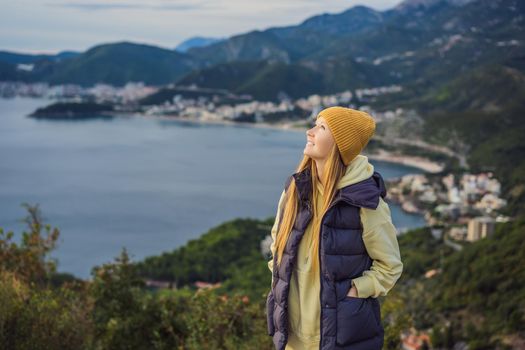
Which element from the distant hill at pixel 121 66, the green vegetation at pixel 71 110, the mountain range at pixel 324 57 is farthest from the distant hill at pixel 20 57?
the green vegetation at pixel 71 110

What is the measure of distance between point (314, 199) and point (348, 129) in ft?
0.46

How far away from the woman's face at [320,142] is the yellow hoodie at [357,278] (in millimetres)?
53

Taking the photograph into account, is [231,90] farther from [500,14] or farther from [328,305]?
[328,305]

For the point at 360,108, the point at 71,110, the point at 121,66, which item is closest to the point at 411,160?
the point at 360,108

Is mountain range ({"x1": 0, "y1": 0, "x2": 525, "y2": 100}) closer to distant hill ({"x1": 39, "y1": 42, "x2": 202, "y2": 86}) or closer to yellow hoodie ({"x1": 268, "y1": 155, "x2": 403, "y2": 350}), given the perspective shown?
distant hill ({"x1": 39, "y1": 42, "x2": 202, "y2": 86})

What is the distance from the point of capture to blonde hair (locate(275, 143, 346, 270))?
3.61ft

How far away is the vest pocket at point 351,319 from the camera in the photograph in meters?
1.08

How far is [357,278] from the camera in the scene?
1.09 meters

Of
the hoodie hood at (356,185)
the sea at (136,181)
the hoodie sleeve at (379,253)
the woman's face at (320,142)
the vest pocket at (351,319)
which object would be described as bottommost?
the sea at (136,181)

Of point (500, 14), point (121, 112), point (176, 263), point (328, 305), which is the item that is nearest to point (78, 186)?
point (176, 263)

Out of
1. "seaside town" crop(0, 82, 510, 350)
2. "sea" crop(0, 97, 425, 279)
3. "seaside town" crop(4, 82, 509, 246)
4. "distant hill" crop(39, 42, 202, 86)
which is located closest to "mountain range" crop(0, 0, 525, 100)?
"distant hill" crop(39, 42, 202, 86)

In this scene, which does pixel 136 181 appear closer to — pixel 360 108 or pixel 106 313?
pixel 106 313

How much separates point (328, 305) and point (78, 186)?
920 inches

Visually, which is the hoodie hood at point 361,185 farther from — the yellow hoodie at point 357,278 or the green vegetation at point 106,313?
the green vegetation at point 106,313
